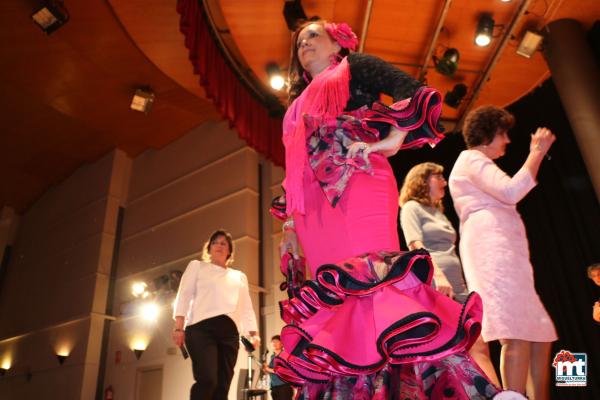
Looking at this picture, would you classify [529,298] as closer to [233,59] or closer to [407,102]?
[407,102]

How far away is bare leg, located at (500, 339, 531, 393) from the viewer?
1.63 m

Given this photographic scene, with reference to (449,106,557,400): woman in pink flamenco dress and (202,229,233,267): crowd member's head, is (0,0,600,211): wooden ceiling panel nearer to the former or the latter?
(202,229,233,267): crowd member's head

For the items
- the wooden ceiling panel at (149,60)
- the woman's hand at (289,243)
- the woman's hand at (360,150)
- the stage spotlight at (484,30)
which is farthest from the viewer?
the wooden ceiling panel at (149,60)

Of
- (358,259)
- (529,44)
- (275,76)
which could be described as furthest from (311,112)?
(529,44)

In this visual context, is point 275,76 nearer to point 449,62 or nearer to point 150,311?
point 449,62

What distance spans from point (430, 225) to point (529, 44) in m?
3.09

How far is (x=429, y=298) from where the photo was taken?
103cm

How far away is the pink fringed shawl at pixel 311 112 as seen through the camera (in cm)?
130

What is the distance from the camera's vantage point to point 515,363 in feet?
5.50

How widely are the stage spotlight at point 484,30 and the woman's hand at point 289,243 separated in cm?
392

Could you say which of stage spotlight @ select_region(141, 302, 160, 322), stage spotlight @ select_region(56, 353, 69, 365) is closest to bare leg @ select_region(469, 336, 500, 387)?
stage spotlight @ select_region(141, 302, 160, 322)

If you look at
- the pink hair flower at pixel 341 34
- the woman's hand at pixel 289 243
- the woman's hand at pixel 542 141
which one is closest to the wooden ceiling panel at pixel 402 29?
the woman's hand at pixel 542 141

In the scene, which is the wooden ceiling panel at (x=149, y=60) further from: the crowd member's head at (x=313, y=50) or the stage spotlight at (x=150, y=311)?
the stage spotlight at (x=150, y=311)

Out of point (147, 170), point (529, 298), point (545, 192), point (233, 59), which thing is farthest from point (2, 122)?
point (529, 298)
